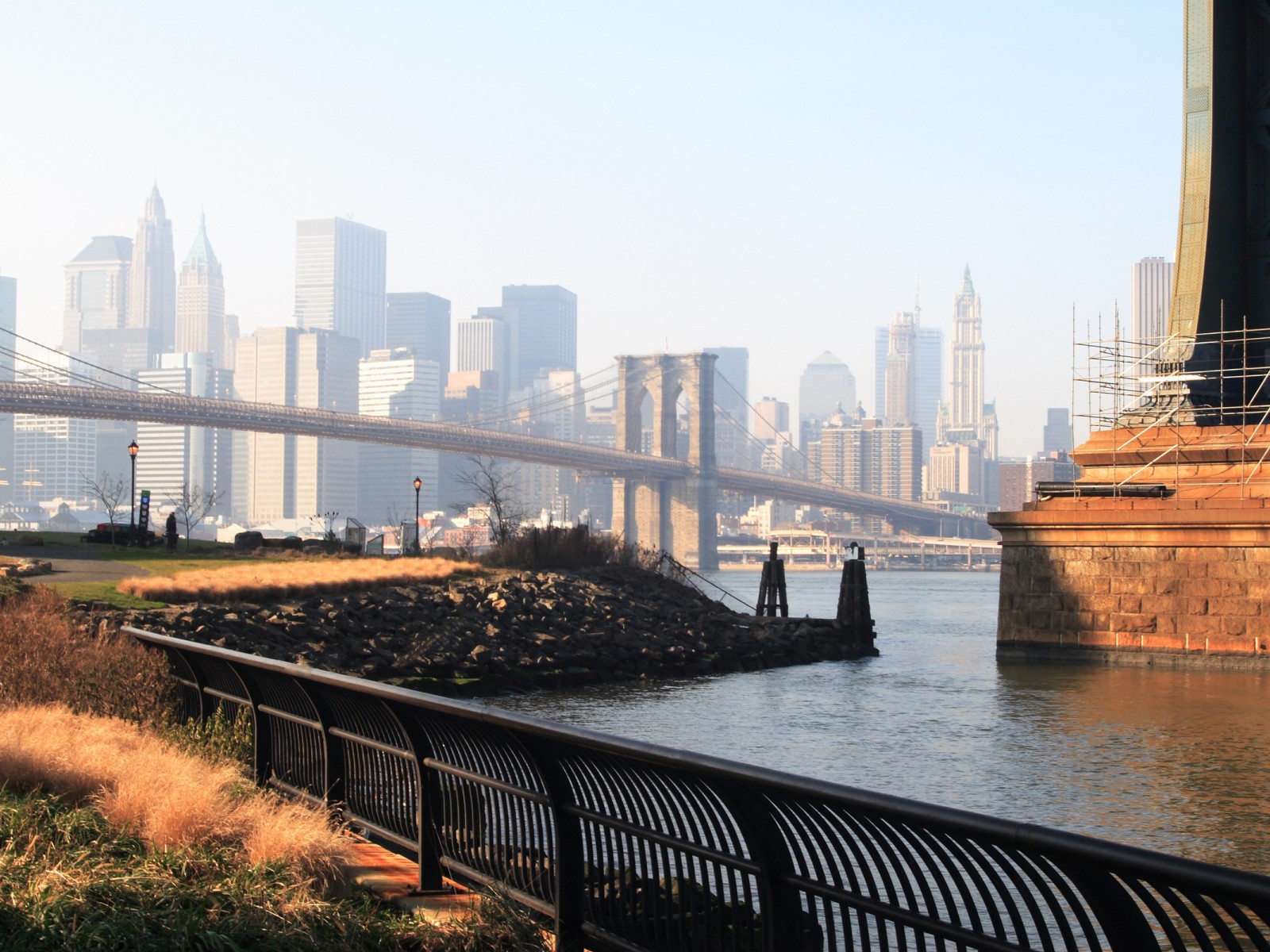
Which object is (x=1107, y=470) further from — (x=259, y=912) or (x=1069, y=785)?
(x=259, y=912)

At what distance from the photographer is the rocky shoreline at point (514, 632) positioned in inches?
919

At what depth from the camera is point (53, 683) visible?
1110 cm

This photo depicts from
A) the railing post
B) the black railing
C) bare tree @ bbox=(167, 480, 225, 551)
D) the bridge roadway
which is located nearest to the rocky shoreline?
bare tree @ bbox=(167, 480, 225, 551)

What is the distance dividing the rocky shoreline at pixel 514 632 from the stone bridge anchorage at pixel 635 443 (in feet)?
133

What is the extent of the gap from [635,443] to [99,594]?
374 ft

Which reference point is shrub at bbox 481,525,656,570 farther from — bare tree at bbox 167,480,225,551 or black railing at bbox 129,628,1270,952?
black railing at bbox 129,628,1270,952

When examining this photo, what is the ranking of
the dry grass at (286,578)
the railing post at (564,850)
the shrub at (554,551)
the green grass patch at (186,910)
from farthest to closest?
the shrub at (554,551) < the dry grass at (286,578) < the railing post at (564,850) < the green grass patch at (186,910)

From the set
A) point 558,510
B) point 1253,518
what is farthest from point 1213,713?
point 558,510

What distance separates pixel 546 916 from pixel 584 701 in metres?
18.6

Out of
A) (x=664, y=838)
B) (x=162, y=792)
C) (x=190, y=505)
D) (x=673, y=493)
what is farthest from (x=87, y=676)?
(x=673, y=493)

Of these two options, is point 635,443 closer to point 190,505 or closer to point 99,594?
point 190,505

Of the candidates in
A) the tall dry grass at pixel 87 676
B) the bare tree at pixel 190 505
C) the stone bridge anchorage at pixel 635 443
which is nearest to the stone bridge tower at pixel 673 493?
the stone bridge anchorage at pixel 635 443

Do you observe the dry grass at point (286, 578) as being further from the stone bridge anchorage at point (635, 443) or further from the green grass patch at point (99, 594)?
the stone bridge anchorage at point (635, 443)

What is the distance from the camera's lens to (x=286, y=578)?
28.4 m
